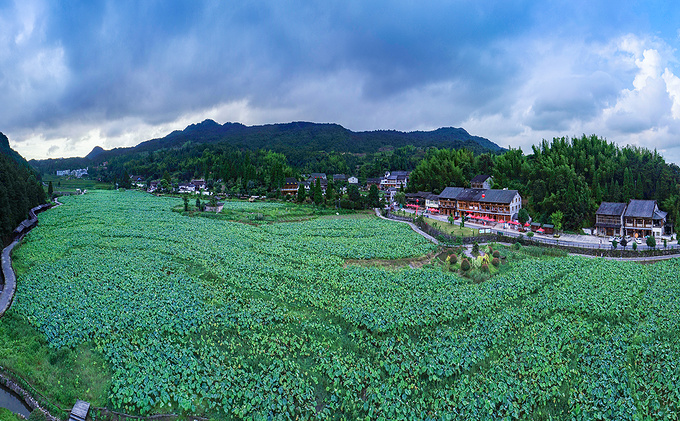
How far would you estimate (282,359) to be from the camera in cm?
1357

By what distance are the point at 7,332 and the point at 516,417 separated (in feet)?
65.7

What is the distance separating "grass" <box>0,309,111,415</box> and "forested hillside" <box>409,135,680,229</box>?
39376 millimetres

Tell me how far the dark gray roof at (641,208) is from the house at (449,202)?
62.0ft

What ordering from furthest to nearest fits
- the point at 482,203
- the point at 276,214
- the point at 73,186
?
the point at 73,186
the point at 276,214
the point at 482,203

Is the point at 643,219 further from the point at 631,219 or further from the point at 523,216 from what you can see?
the point at 523,216

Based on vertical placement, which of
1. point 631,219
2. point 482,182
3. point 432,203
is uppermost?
point 482,182

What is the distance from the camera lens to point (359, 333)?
1547 centimetres

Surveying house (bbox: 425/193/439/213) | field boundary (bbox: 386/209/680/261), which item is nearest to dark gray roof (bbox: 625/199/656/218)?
field boundary (bbox: 386/209/680/261)

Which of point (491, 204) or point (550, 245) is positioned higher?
point (491, 204)

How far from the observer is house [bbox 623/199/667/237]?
31.6m

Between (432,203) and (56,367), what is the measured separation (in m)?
47.7

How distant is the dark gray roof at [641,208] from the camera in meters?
31.6

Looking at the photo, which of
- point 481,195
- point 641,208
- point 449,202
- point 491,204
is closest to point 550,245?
point 641,208

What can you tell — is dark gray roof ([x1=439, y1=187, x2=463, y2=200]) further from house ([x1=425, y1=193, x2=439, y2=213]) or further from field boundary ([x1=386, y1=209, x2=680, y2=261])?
field boundary ([x1=386, y1=209, x2=680, y2=261])
